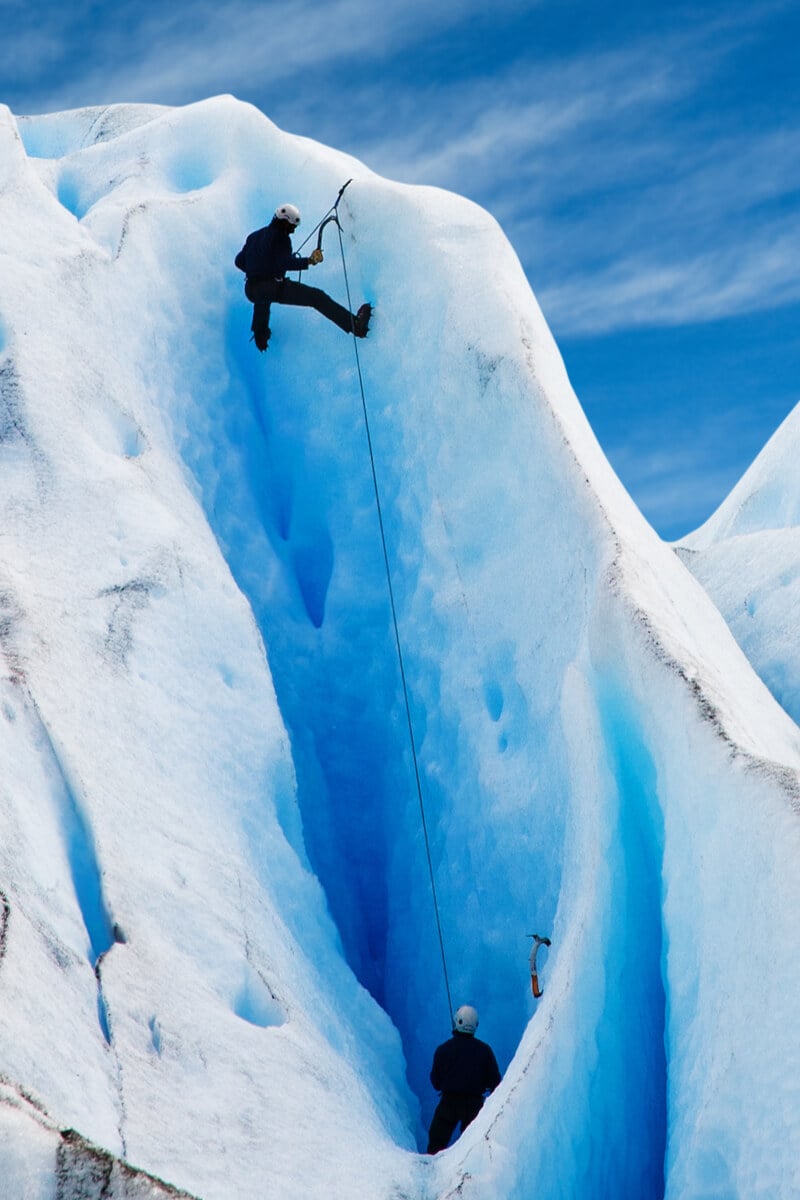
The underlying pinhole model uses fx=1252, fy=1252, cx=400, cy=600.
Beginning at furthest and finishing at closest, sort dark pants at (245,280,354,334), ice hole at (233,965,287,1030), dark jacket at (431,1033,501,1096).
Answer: dark pants at (245,280,354,334)
dark jacket at (431,1033,501,1096)
ice hole at (233,965,287,1030)

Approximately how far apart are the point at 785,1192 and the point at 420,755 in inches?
175

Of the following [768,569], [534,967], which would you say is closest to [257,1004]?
[534,967]

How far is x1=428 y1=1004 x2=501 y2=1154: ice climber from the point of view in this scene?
736cm

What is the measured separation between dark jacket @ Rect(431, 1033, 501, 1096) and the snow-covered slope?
6.11 m

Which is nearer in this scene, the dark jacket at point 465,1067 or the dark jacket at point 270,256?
the dark jacket at point 465,1067

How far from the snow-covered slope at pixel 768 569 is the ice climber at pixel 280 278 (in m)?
5.51

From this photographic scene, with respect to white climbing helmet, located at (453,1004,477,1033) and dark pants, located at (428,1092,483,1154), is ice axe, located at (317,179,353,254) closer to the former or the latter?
white climbing helmet, located at (453,1004,477,1033)

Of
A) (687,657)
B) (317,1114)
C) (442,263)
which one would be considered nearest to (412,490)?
(442,263)

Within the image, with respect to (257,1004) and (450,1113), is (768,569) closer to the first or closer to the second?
(450,1113)

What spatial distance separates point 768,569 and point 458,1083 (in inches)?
326

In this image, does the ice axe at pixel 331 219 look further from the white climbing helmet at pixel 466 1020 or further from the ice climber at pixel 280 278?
the white climbing helmet at pixel 466 1020

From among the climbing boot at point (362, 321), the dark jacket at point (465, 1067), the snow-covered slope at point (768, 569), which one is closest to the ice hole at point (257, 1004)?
the dark jacket at point (465, 1067)

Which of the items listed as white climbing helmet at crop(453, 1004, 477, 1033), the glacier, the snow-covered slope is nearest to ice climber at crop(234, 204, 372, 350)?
the glacier

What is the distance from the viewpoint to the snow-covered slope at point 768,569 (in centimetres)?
1295
